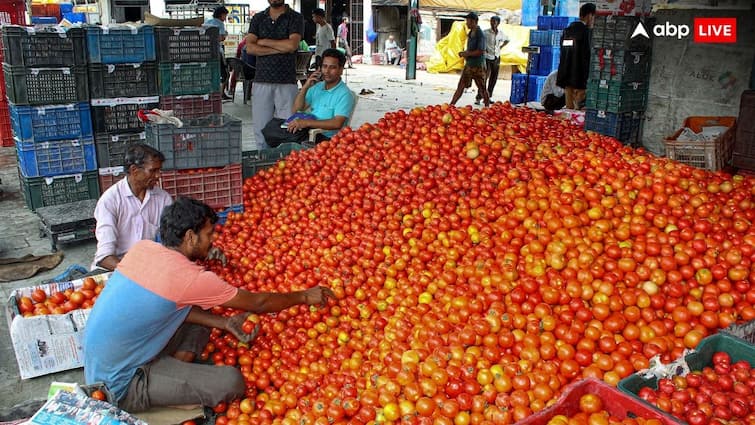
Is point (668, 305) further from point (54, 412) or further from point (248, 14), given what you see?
point (248, 14)

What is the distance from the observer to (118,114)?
7.25m

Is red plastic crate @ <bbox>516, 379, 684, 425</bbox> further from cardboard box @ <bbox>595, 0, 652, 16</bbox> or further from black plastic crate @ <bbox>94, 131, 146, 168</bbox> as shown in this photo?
cardboard box @ <bbox>595, 0, 652, 16</bbox>

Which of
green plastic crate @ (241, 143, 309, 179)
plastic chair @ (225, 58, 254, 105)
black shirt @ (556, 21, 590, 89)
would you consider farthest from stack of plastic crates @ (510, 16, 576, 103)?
green plastic crate @ (241, 143, 309, 179)

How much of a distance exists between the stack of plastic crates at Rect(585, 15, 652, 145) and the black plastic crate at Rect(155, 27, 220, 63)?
5.25 metres

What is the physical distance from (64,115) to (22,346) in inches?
143

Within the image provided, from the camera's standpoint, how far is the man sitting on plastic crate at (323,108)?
21.6 ft

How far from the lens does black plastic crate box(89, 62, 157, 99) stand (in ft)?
23.2

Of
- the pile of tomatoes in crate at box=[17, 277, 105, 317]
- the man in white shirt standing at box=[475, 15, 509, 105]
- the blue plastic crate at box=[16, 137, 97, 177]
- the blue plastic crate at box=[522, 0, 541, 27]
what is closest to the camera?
the pile of tomatoes in crate at box=[17, 277, 105, 317]

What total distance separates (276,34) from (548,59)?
8.70m

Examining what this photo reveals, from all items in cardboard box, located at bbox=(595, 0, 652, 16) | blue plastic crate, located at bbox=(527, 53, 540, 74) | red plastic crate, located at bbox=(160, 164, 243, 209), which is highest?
cardboard box, located at bbox=(595, 0, 652, 16)

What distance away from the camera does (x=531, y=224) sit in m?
3.96

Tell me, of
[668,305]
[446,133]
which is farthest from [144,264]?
[446,133]

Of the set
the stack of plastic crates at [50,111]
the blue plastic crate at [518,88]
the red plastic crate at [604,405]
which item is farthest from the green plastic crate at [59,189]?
the blue plastic crate at [518,88]

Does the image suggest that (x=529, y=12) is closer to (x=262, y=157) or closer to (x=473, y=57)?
(x=473, y=57)
